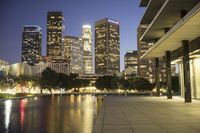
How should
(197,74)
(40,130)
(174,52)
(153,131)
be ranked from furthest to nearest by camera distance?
1. (174,52)
2. (197,74)
3. (40,130)
4. (153,131)

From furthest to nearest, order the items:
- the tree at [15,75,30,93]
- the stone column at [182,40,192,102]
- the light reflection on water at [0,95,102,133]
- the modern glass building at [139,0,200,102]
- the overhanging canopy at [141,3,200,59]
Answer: the tree at [15,75,30,93], the stone column at [182,40,192,102], the modern glass building at [139,0,200,102], the overhanging canopy at [141,3,200,59], the light reflection on water at [0,95,102,133]

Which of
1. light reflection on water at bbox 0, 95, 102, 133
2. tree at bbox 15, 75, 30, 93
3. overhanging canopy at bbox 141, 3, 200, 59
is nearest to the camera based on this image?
light reflection on water at bbox 0, 95, 102, 133

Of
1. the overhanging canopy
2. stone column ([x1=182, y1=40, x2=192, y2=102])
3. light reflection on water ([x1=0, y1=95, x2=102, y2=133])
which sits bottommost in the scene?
light reflection on water ([x1=0, y1=95, x2=102, y2=133])

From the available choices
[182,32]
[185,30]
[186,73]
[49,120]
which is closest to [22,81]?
[186,73]

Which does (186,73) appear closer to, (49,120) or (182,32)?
(182,32)

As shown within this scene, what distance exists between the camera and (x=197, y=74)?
150ft

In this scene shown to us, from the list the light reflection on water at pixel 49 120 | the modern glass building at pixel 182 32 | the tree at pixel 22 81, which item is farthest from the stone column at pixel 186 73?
the tree at pixel 22 81

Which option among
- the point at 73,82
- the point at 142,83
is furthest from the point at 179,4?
the point at 73,82

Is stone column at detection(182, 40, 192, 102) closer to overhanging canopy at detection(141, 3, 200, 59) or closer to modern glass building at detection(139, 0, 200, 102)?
modern glass building at detection(139, 0, 200, 102)

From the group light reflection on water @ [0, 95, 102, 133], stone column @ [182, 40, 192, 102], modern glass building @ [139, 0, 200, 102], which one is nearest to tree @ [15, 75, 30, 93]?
modern glass building @ [139, 0, 200, 102]

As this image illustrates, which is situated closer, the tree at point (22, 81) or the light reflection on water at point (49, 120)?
the light reflection on water at point (49, 120)

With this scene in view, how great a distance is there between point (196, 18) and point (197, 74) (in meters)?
21.0

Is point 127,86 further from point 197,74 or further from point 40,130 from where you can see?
point 40,130

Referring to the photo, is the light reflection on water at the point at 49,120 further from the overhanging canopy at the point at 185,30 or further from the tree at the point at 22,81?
the tree at the point at 22,81
